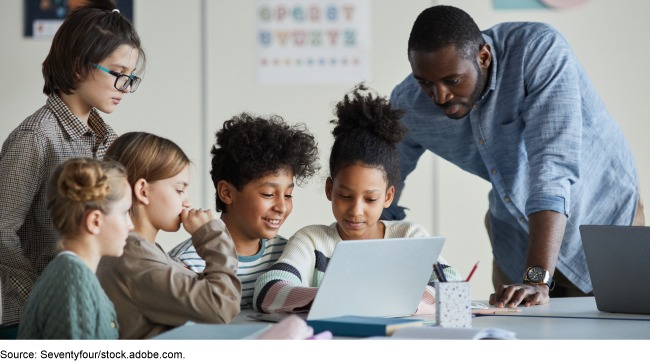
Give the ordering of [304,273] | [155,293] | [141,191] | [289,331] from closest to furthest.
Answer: [289,331]
[155,293]
[141,191]
[304,273]

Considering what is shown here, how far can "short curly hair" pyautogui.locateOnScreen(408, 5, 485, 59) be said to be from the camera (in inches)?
65.3

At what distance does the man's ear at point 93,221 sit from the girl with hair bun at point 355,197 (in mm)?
458

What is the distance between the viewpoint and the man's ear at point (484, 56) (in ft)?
5.73

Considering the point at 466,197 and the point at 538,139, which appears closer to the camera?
the point at 538,139


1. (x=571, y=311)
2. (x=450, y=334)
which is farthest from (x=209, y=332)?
(x=571, y=311)

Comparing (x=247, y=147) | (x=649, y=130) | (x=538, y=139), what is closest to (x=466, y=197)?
(x=649, y=130)

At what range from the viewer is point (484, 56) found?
175cm

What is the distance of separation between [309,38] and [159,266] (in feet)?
6.50

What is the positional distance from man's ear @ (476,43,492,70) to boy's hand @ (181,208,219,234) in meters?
0.92

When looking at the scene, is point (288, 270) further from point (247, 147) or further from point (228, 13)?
point (228, 13)

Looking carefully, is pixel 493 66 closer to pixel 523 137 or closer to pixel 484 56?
pixel 484 56

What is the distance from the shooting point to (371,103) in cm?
175

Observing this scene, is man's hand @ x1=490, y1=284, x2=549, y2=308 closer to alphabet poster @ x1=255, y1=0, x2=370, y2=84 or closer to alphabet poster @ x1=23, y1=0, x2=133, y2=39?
alphabet poster @ x1=255, y1=0, x2=370, y2=84

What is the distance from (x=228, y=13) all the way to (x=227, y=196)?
4.95 feet
